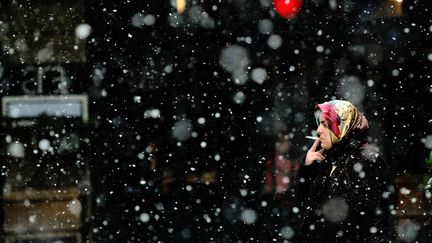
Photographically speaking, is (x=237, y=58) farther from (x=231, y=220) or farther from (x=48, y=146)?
(x=48, y=146)

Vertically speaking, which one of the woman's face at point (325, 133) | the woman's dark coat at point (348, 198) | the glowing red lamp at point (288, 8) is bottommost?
the woman's dark coat at point (348, 198)

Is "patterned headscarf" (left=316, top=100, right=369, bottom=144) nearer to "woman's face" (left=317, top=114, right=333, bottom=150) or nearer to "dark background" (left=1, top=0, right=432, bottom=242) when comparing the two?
"woman's face" (left=317, top=114, right=333, bottom=150)

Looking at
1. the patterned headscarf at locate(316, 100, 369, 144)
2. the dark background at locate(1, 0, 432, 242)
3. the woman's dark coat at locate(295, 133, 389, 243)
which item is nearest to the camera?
the woman's dark coat at locate(295, 133, 389, 243)

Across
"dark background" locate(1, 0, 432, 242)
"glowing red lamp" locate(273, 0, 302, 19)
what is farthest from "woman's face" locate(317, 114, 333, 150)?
"glowing red lamp" locate(273, 0, 302, 19)

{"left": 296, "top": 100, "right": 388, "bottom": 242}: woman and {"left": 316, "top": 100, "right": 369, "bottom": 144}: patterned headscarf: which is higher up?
{"left": 316, "top": 100, "right": 369, "bottom": 144}: patterned headscarf

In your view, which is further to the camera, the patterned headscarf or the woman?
the patterned headscarf

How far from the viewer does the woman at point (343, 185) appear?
3301mm

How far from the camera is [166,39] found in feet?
18.4

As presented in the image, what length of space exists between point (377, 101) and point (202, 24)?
74.7 inches

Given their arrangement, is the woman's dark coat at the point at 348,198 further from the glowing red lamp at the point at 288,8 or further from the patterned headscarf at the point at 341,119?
the glowing red lamp at the point at 288,8

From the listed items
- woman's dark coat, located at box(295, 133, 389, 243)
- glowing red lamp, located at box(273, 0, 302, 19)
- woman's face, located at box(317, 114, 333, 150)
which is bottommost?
woman's dark coat, located at box(295, 133, 389, 243)

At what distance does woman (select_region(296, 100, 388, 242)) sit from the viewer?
3.30 meters

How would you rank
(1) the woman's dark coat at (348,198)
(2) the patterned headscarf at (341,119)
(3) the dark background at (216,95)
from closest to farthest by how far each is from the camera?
(1) the woman's dark coat at (348,198) → (2) the patterned headscarf at (341,119) → (3) the dark background at (216,95)

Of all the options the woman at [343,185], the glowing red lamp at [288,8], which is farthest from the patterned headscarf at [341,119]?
the glowing red lamp at [288,8]
